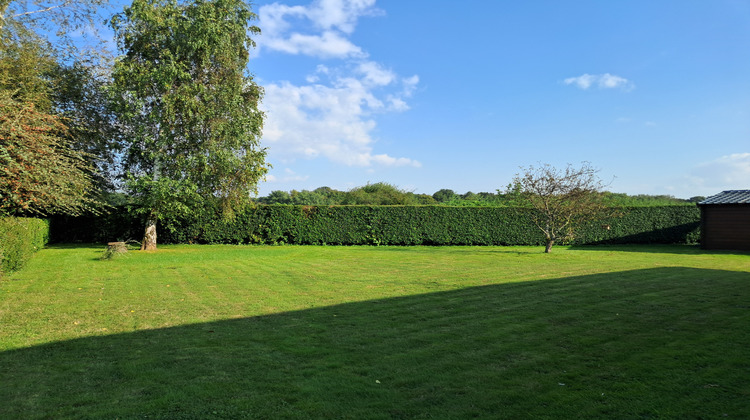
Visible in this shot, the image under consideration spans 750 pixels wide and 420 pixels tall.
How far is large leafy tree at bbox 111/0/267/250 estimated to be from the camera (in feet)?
57.8

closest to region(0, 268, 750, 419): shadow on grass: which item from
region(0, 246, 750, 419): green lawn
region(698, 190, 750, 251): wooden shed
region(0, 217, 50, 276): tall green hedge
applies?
region(0, 246, 750, 419): green lawn

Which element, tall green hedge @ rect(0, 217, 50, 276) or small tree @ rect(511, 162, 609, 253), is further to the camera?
small tree @ rect(511, 162, 609, 253)

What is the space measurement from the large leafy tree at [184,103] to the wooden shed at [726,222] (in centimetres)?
2201

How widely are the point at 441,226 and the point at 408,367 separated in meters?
20.1

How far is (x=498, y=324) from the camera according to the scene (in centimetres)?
599

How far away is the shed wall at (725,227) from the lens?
19.9 m

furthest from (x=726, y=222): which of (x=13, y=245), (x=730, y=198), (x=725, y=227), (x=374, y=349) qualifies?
(x=13, y=245)

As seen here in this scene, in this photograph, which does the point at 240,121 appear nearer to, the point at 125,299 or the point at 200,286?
the point at 200,286

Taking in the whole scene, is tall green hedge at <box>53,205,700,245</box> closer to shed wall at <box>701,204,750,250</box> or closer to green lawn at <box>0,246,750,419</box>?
shed wall at <box>701,204,750,250</box>

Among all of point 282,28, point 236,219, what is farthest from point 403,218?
point 282,28

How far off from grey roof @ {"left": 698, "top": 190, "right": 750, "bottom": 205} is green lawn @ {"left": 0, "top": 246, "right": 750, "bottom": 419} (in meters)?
13.4

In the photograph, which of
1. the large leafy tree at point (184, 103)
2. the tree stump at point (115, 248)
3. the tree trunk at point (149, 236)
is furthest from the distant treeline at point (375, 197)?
the tree stump at point (115, 248)

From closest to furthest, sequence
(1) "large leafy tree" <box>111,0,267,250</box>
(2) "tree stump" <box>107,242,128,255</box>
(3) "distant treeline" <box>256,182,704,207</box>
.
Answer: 1. (2) "tree stump" <box>107,242,128,255</box>
2. (1) "large leafy tree" <box>111,0,267,250</box>
3. (3) "distant treeline" <box>256,182,704,207</box>

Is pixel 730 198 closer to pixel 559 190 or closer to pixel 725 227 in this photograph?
pixel 725 227
